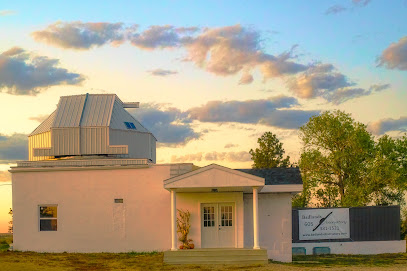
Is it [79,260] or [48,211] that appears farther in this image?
[48,211]

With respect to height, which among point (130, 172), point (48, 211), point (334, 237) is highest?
point (130, 172)

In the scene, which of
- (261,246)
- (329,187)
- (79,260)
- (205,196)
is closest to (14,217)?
(79,260)

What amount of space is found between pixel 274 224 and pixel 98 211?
838cm

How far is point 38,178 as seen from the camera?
1149 inches

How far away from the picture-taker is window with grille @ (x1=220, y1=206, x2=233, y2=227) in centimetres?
2767

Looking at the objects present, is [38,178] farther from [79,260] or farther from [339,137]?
[339,137]

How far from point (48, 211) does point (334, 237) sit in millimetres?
17710

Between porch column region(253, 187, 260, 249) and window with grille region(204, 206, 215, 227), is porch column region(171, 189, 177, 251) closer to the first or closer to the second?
window with grille region(204, 206, 215, 227)

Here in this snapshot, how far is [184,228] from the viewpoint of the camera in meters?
27.4

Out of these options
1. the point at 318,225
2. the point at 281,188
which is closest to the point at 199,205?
the point at 281,188

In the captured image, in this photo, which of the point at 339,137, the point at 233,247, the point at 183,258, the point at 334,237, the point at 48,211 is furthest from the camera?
the point at 339,137

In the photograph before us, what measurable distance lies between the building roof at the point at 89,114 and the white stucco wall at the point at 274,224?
30.9 feet

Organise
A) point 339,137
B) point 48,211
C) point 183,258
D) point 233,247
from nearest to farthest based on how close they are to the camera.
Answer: point 183,258, point 233,247, point 48,211, point 339,137

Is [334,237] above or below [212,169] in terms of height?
below
